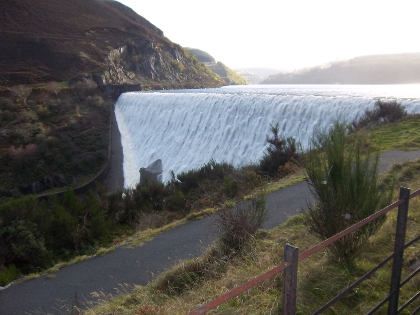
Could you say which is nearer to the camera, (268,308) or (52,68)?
(268,308)

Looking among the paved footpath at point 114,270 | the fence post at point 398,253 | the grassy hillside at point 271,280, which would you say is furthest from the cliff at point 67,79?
the fence post at point 398,253

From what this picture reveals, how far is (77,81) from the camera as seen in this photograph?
115 feet

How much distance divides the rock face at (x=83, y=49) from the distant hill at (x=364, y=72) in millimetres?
49153

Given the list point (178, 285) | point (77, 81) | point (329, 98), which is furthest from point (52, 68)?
point (178, 285)

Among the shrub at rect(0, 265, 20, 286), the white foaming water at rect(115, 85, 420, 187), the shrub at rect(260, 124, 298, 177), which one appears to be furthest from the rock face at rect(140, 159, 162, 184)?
the shrub at rect(0, 265, 20, 286)

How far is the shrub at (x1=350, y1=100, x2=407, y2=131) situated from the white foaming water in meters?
0.34

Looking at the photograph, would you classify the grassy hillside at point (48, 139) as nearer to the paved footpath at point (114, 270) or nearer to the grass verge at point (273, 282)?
the paved footpath at point (114, 270)

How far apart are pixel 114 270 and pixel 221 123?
40.5ft

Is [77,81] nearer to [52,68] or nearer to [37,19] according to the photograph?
[52,68]

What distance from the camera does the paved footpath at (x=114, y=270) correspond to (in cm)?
523

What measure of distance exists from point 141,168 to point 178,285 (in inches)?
591

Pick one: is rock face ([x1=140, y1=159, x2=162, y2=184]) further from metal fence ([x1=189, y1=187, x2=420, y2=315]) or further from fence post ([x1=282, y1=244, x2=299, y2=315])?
fence post ([x1=282, y1=244, x2=299, y2=315])

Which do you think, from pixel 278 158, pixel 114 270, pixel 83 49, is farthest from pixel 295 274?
pixel 83 49

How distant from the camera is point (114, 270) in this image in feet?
19.5
